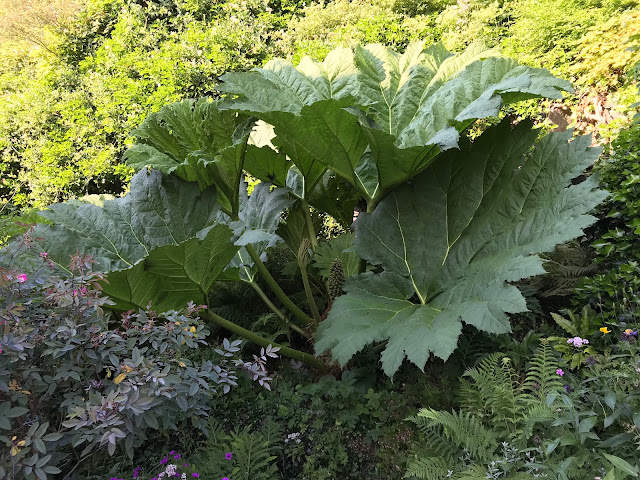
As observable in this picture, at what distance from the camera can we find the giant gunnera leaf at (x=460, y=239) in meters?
1.59

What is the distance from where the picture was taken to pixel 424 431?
1.63 metres

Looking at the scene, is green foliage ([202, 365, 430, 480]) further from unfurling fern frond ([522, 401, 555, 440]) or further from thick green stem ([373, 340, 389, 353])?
unfurling fern frond ([522, 401, 555, 440])

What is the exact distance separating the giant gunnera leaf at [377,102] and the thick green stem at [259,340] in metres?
0.76

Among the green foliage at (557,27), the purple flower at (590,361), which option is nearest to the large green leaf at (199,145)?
the purple flower at (590,361)

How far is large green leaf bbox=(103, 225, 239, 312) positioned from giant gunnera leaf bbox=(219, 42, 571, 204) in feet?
1.67

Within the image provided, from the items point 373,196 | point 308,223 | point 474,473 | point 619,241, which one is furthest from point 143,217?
point 619,241

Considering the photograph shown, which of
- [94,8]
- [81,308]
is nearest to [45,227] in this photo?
[81,308]

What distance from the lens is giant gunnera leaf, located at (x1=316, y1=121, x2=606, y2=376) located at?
1.59m

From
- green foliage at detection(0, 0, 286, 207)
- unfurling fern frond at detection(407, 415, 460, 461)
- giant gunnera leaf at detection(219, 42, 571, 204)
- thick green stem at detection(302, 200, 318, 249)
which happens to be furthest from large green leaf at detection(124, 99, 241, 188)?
green foliage at detection(0, 0, 286, 207)

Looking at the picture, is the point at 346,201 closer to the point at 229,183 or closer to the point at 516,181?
the point at 229,183

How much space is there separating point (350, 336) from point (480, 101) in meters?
0.95

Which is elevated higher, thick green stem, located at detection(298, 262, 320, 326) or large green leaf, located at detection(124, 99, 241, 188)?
large green leaf, located at detection(124, 99, 241, 188)

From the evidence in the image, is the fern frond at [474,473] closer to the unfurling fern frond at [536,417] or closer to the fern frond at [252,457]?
the unfurling fern frond at [536,417]

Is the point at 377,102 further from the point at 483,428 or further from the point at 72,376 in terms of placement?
the point at 72,376
